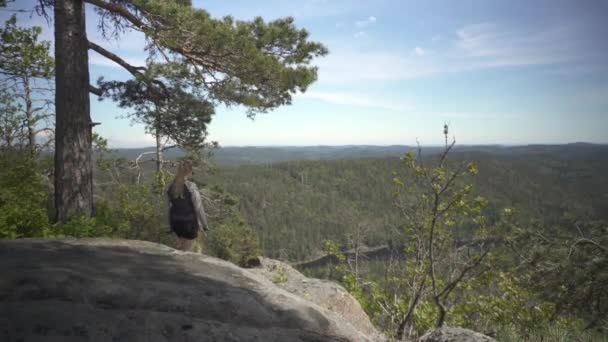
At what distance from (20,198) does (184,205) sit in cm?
384

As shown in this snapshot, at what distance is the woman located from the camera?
19.0ft

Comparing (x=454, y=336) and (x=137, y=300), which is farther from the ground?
(x=137, y=300)

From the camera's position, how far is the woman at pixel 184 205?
580cm

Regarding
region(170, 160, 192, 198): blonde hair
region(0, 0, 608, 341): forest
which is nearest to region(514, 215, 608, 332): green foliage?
region(0, 0, 608, 341): forest

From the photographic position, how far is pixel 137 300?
3410 mm

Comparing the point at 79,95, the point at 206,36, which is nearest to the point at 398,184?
the point at 206,36

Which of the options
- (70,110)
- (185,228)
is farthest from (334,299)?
(70,110)

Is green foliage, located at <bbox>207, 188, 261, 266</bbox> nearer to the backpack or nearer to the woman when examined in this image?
the woman

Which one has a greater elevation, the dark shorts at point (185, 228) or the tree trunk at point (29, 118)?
the tree trunk at point (29, 118)

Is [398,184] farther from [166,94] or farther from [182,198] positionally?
[166,94]

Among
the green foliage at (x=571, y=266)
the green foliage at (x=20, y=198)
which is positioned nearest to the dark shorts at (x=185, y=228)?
the green foliage at (x=20, y=198)

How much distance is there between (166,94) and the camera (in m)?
9.68

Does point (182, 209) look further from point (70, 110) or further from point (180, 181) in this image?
point (70, 110)

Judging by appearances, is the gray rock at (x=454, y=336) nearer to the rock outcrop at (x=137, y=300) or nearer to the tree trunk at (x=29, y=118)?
the rock outcrop at (x=137, y=300)
